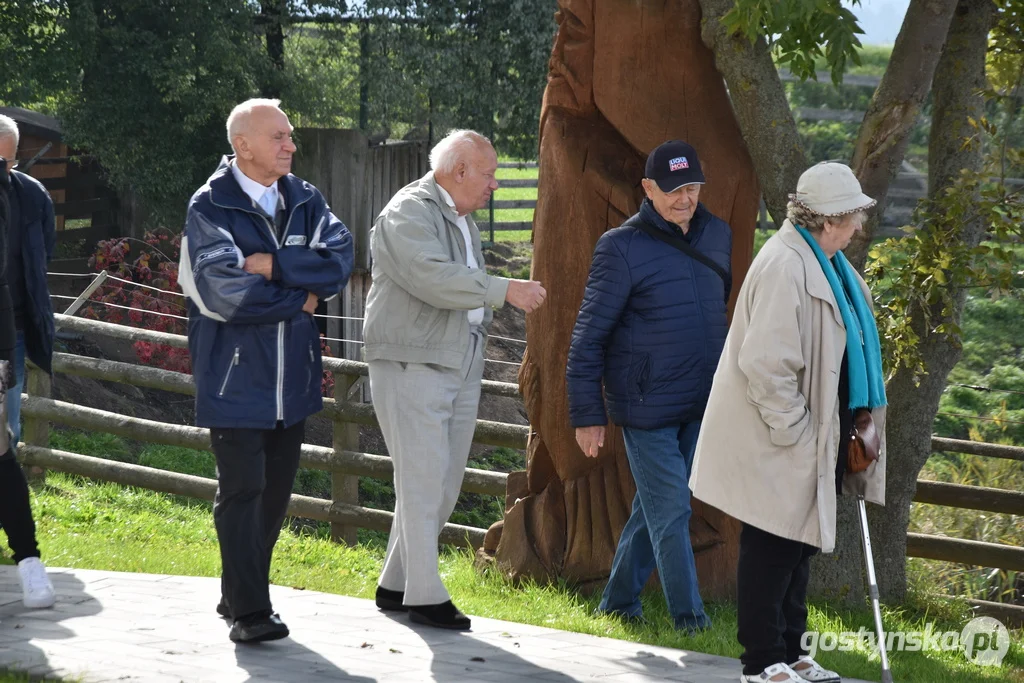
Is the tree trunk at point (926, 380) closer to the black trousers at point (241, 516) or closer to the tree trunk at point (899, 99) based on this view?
the tree trunk at point (899, 99)

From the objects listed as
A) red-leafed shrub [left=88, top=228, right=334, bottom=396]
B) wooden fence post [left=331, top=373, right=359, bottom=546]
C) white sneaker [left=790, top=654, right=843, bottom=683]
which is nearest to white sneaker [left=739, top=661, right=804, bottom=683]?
white sneaker [left=790, top=654, right=843, bottom=683]

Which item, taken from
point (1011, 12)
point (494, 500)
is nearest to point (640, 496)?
point (1011, 12)

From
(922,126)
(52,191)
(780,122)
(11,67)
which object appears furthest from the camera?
(922,126)

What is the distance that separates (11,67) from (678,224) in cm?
972

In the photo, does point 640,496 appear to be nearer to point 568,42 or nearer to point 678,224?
point 678,224

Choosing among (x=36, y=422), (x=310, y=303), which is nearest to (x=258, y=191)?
(x=310, y=303)

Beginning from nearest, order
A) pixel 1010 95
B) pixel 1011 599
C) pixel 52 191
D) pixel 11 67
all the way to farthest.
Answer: pixel 1010 95 < pixel 1011 599 < pixel 11 67 < pixel 52 191

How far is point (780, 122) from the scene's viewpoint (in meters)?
5.94

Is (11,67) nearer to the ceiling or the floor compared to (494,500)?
nearer to the ceiling

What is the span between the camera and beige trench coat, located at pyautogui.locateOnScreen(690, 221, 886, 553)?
4164 mm

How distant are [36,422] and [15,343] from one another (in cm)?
306

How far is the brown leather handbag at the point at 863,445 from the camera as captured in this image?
4.31 metres

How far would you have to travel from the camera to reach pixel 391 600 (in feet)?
17.9

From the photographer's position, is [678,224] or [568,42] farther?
[568,42]
